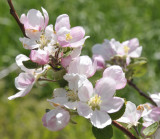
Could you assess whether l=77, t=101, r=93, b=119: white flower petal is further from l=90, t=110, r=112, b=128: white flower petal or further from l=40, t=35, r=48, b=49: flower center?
l=40, t=35, r=48, b=49: flower center

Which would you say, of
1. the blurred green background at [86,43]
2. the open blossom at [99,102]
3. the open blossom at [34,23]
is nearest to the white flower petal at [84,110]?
the open blossom at [99,102]

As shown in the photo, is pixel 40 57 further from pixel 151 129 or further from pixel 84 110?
pixel 151 129

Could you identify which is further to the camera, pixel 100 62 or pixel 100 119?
pixel 100 62

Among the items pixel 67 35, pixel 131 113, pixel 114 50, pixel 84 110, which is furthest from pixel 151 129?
pixel 114 50

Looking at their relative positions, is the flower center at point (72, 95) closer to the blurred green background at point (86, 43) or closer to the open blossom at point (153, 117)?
the open blossom at point (153, 117)

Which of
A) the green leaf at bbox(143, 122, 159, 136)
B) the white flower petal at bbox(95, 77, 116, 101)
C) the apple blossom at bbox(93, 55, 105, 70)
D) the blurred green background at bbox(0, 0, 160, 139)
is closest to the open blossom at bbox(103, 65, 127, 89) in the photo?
the white flower petal at bbox(95, 77, 116, 101)
